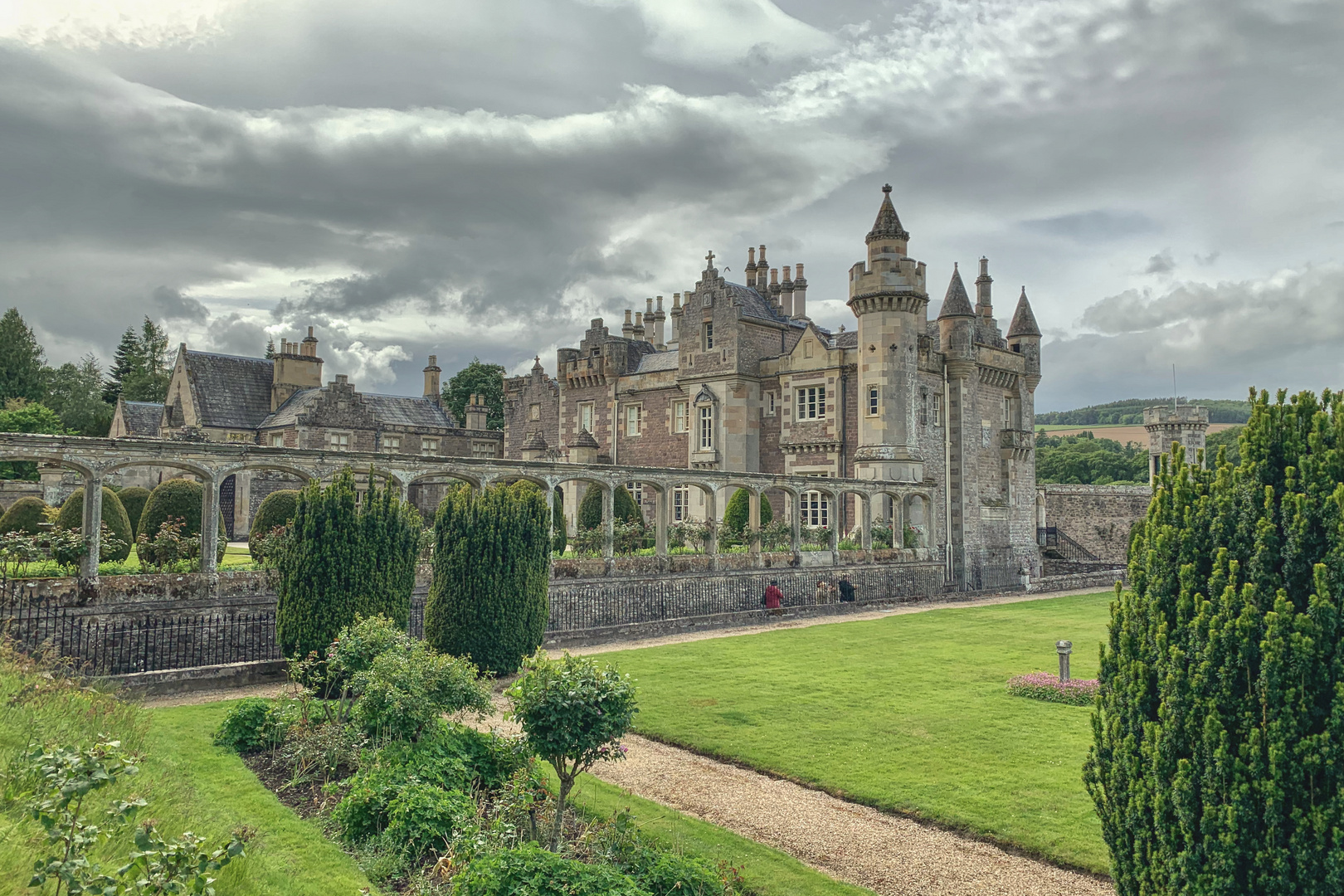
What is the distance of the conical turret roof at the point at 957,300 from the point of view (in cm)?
3653

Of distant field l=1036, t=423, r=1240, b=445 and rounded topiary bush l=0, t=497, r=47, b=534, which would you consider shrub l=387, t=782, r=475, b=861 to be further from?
distant field l=1036, t=423, r=1240, b=445

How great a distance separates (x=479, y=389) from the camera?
66688 millimetres

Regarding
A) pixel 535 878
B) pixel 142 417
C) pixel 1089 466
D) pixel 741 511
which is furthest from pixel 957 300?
pixel 1089 466

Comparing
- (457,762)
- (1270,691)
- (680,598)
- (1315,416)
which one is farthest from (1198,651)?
(680,598)

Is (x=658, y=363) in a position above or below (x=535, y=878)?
above

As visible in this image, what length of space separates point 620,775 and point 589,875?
13.5 feet

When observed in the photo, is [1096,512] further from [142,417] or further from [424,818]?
[142,417]

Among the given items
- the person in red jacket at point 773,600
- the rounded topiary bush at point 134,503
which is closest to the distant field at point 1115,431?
the person in red jacket at point 773,600

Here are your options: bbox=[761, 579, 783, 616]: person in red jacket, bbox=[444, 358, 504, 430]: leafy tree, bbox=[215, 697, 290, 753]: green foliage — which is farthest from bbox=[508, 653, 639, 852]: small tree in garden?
bbox=[444, 358, 504, 430]: leafy tree

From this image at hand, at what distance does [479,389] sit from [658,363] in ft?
92.2

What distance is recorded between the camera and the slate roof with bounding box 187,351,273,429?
150 ft

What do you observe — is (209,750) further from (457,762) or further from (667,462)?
(667,462)

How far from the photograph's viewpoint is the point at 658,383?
1591 inches

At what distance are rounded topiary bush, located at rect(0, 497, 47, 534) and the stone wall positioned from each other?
45.5 m
